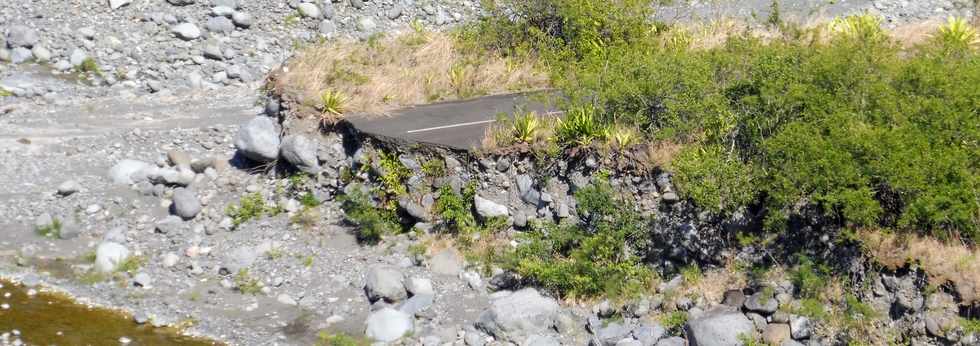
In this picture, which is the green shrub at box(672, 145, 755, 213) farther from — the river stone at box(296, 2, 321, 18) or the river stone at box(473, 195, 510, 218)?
the river stone at box(296, 2, 321, 18)

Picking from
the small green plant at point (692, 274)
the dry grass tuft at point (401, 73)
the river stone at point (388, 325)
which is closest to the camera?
the river stone at point (388, 325)

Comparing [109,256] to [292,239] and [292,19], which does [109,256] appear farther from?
[292,19]

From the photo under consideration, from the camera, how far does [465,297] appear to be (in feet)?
49.6

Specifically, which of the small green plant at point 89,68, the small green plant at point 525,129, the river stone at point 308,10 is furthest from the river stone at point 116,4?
the small green plant at point 525,129

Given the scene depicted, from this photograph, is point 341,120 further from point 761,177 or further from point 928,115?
point 928,115

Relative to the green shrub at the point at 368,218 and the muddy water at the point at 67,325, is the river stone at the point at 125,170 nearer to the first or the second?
the muddy water at the point at 67,325

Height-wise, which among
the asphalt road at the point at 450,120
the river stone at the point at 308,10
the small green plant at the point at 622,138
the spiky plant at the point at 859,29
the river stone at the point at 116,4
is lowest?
the river stone at the point at 308,10

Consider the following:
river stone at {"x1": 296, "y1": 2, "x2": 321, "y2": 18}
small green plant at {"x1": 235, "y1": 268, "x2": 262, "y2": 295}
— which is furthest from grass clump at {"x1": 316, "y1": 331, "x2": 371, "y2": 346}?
river stone at {"x1": 296, "y1": 2, "x2": 321, "y2": 18}

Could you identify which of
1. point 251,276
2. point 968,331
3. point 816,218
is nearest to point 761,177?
point 816,218

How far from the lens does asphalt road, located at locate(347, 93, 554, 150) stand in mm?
16891

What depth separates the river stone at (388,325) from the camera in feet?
46.5

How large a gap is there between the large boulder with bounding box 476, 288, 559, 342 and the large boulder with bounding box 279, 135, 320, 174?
4.41 metres

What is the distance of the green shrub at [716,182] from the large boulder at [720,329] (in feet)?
4.81

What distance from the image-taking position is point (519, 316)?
14.1 meters
